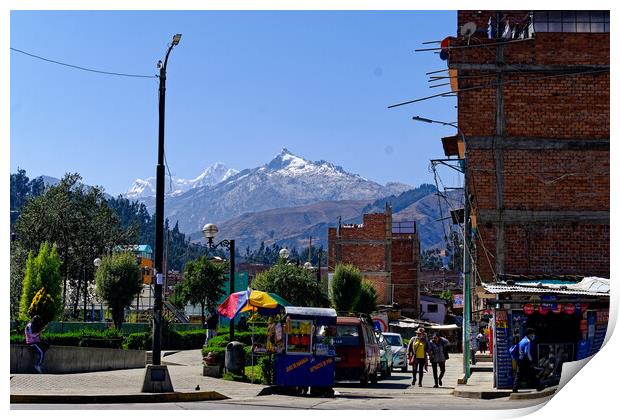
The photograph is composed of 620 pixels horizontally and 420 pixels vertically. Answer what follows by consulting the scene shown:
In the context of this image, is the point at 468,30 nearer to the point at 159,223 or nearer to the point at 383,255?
the point at 159,223

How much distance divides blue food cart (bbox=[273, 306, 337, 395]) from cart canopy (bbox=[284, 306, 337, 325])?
0.08 ft

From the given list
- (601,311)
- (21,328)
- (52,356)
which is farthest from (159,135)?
(21,328)

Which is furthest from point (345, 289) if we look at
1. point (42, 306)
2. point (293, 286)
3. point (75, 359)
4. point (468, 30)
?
point (75, 359)

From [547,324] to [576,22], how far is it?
12.0 metres

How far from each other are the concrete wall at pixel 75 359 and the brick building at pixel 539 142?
38.9ft

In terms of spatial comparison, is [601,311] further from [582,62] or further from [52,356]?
[52,356]

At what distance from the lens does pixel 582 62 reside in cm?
3130

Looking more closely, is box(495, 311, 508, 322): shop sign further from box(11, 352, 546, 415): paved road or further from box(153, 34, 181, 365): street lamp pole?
box(153, 34, 181, 365): street lamp pole

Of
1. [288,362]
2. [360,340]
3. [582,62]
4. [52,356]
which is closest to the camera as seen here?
[288,362]

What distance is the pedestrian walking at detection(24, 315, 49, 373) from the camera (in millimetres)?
23172

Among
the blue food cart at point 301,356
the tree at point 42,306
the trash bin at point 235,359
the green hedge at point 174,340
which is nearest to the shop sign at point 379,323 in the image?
the green hedge at point 174,340

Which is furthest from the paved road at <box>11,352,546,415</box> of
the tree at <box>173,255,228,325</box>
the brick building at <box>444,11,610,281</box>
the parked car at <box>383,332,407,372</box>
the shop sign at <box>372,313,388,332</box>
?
the tree at <box>173,255,228,325</box>

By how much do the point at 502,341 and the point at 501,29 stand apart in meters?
12.1

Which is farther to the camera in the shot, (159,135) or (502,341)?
(502,341)
